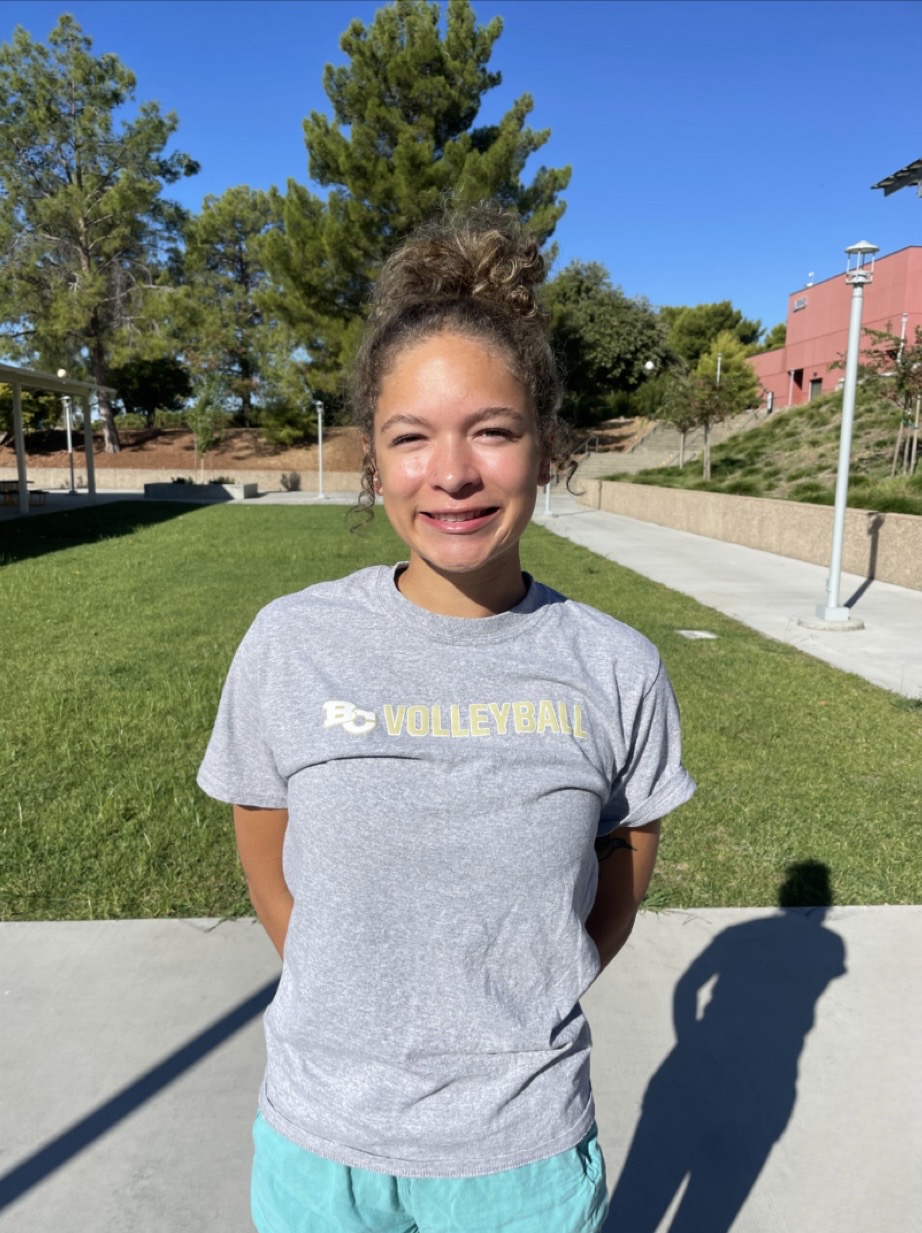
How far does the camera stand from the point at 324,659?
4.05ft

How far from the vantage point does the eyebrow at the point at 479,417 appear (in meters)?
1.25

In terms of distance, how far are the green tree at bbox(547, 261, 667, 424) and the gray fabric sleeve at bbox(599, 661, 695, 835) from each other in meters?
43.3

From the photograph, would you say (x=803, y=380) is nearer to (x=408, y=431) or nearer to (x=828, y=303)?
(x=828, y=303)

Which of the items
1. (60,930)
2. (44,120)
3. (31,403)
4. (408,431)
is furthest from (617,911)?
(31,403)

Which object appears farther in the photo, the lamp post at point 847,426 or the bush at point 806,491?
the bush at point 806,491

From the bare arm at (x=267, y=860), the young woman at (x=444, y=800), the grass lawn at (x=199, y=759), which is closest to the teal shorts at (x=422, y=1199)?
the young woman at (x=444, y=800)

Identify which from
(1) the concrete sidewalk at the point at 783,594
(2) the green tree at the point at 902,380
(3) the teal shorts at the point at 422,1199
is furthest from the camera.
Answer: (2) the green tree at the point at 902,380

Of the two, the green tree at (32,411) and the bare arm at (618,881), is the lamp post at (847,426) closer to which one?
the bare arm at (618,881)

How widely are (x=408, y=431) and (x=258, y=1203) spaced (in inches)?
38.9

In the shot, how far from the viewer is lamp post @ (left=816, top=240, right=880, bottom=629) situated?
25.9 ft

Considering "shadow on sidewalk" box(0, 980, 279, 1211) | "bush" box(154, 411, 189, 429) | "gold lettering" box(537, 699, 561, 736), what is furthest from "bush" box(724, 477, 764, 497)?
"bush" box(154, 411, 189, 429)

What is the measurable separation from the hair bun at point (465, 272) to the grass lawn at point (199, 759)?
8.24ft

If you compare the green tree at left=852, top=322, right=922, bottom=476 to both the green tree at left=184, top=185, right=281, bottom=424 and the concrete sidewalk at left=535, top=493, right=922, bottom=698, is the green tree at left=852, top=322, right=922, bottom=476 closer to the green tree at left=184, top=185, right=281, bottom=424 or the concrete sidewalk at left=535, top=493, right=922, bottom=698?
the concrete sidewalk at left=535, top=493, right=922, bottom=698

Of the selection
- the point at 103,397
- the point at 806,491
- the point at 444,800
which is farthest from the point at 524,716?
the point at 103,397
